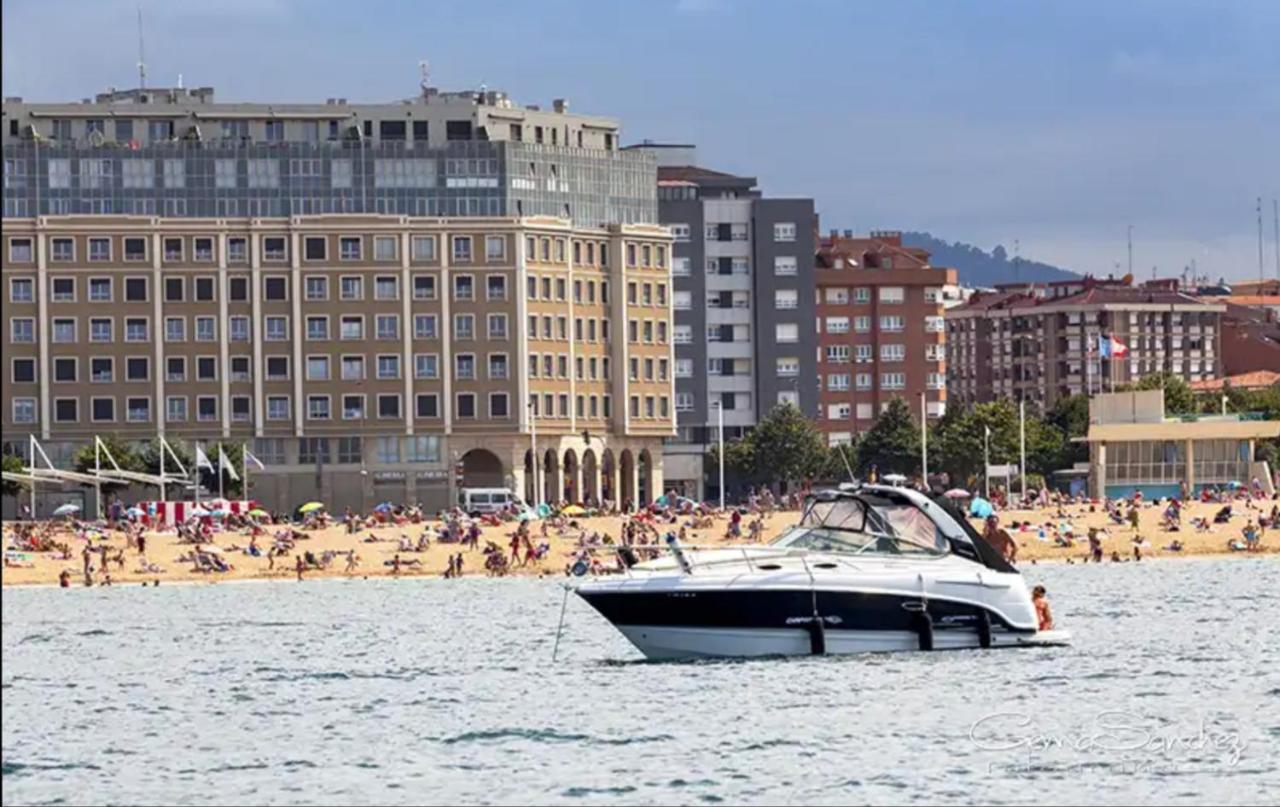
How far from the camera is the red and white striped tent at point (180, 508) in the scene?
→ 5714 inches

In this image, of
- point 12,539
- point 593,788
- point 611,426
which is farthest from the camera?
point 611,426

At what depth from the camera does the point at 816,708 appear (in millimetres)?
45969

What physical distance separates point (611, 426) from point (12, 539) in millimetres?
73442

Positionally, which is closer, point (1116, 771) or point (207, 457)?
point (1116, 771)

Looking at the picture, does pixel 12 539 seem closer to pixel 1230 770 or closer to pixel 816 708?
pixel 816 708

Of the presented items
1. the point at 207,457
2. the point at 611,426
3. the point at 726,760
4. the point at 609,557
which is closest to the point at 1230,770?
the point at 726,760

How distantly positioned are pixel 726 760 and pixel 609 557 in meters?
76.6

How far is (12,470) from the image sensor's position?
163 m

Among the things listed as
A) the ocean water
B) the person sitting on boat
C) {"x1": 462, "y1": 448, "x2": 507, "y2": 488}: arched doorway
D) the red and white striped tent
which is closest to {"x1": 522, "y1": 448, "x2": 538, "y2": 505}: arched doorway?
{"x1": 462, "y1": 448, "x2": 507, "y2": 488}: arched doorway

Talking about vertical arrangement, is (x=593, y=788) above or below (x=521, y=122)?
below

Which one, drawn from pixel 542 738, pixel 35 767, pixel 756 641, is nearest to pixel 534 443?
pixel 756 641

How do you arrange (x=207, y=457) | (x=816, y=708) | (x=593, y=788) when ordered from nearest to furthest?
(x=593, y=788)
(x=816, y=708)
(x=207, y=457)

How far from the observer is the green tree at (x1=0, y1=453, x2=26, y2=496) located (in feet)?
518

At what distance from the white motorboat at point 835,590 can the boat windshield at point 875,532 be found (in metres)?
0.02
